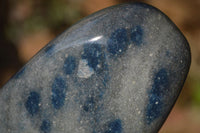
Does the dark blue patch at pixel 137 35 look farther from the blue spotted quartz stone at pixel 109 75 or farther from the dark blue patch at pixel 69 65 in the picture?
the dark blue patch at pixel 69 65

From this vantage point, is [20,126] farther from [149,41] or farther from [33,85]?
[149,41]

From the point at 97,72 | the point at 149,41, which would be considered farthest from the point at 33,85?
the point at 149,41

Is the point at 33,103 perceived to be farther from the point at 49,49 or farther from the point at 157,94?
the point at 157,94

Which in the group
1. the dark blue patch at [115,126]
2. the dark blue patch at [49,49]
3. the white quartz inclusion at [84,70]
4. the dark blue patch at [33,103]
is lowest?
the dark blue patch at [115,126]

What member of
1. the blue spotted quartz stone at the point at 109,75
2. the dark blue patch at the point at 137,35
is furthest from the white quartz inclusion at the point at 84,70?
the dark blue patch at the point at 137,35

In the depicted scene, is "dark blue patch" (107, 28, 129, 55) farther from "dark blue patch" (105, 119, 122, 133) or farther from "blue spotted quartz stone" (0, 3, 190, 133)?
"dark blue patch" (105, 119, 122, 133)

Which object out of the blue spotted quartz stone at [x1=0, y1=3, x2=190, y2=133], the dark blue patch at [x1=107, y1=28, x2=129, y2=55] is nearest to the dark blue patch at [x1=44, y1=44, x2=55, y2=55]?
the blue spotted quartz stone at [x1=0, y1=3, x2=190, y2=133]
